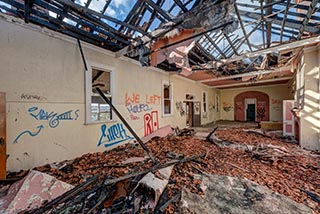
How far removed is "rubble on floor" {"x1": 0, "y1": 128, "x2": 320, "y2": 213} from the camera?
6.20ft

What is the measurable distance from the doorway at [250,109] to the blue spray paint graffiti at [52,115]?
1257 centimetres

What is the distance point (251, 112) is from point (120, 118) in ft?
39.8

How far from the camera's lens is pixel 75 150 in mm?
3711

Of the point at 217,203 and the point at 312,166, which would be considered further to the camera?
the point at 312,166

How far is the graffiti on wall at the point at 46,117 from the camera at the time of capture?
2.98 m

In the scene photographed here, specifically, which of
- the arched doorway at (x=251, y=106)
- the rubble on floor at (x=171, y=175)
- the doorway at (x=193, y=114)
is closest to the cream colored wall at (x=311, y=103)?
the rubble on floor at (x=171, y=175)

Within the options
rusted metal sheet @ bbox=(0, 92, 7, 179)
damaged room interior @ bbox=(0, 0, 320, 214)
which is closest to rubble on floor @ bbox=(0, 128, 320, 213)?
damaged room interior @ bbox=(0, 0, 320, 214)

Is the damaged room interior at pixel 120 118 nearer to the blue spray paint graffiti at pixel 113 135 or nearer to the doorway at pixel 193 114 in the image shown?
the blue spray paint graffiti at pixel 113 135

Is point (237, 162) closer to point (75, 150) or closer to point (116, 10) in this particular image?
point (75, 150)

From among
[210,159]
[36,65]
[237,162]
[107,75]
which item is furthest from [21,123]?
[237,162]

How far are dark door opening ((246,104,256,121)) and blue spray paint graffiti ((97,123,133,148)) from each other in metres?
10.9

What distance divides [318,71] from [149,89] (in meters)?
5.10

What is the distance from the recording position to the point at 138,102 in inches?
218

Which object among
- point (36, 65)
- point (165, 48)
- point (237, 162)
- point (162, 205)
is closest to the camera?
point (162, 205)
